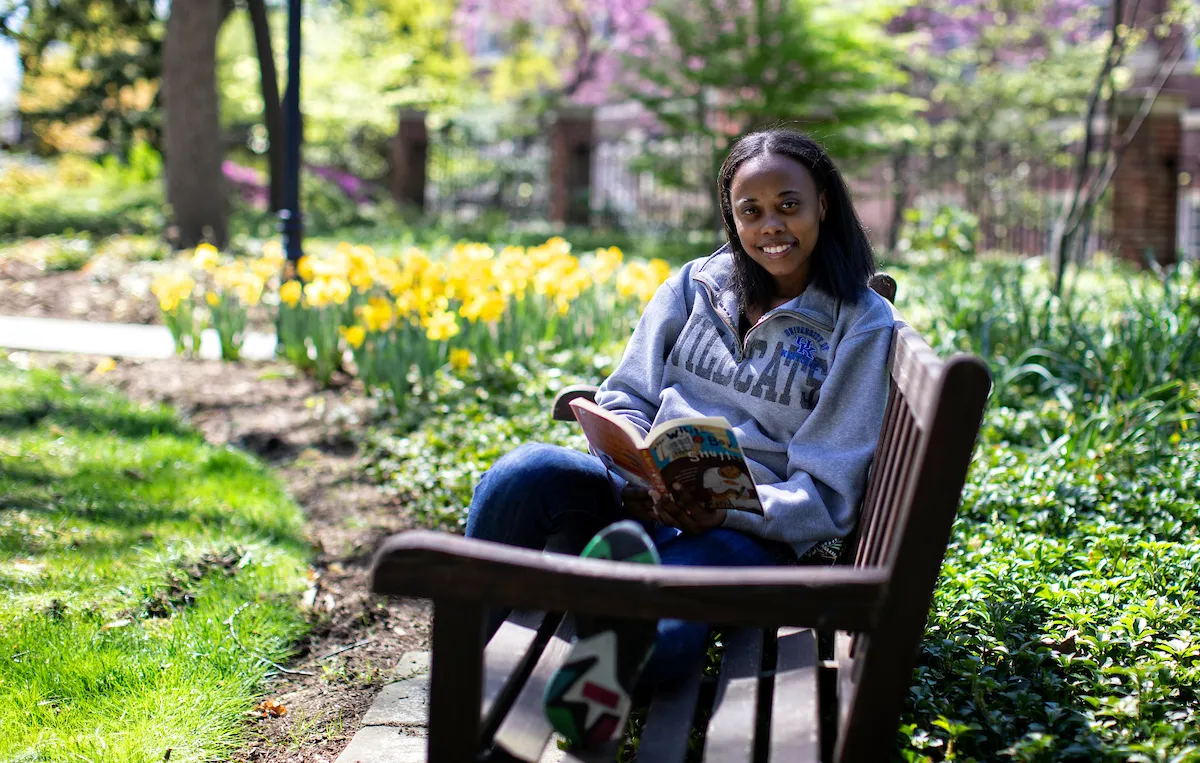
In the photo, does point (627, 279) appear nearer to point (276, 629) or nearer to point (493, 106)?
point (276, 629)

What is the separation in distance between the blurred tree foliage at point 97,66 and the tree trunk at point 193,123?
6.43 metres

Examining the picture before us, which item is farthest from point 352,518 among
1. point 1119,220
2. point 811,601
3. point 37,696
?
point 1119,220

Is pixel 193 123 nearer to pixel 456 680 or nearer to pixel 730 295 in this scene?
pixel 730 295

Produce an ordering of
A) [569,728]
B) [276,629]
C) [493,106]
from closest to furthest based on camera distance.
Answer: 1. [569,728]
2. [276,629]
3. [493,106]

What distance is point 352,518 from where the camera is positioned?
404 cm

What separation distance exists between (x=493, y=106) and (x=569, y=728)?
19204 millimetres

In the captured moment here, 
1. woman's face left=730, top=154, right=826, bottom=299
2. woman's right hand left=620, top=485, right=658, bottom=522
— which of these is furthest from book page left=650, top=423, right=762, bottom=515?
woman's face left=730, top=154, right=826, bottom=299

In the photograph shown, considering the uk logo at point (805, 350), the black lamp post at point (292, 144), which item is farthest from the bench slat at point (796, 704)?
the black lamp post at point (292, 144)

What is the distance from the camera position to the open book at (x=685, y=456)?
206 centimetres

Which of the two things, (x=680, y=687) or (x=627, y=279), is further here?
(x=627, y=279)

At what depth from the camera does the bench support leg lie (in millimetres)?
1611

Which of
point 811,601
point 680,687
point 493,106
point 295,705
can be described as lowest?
point 295,705

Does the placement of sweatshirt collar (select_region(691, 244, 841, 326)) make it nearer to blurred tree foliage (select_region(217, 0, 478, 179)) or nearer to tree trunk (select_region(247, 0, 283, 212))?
tree trunk (select_region(247, 0, 283, 212))

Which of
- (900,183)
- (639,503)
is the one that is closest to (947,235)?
(900,183)
